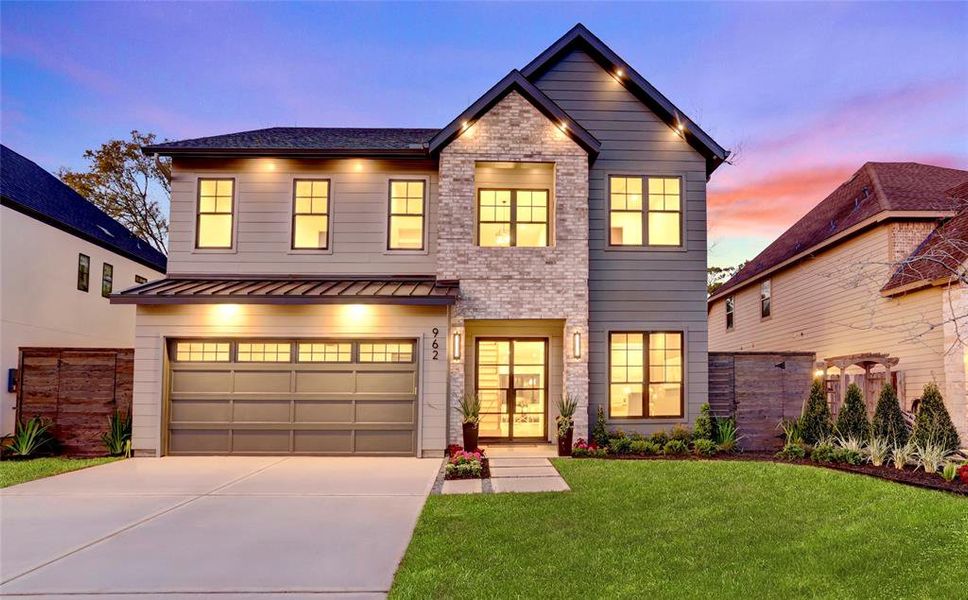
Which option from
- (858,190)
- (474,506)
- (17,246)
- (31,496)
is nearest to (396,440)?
(474,506)

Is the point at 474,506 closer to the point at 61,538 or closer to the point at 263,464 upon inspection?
the point at 61,538

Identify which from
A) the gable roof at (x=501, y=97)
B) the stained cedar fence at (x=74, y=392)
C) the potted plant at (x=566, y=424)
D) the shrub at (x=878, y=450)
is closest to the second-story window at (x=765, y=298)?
the shrub at (x=878, y=450)

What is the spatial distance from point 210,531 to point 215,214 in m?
8.12

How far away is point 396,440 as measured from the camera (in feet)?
36.6

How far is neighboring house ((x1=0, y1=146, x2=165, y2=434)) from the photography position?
42.7 ft

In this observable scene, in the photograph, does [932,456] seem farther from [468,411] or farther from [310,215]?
[310,215]

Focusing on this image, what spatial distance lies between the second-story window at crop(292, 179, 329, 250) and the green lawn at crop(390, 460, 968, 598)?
6.97 m

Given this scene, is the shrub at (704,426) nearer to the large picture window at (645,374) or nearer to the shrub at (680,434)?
the shrub at (680,434)

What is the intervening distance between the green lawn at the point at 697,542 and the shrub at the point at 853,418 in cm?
262

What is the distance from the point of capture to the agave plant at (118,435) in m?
11.1

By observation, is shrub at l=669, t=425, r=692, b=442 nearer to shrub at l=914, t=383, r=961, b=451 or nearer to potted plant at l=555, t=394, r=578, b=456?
potted plant at l=555, t=394, r=578, b=456

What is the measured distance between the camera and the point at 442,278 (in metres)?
11.6

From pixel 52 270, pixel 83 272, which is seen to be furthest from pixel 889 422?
pixel 83 272

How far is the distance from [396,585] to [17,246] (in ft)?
45.7
